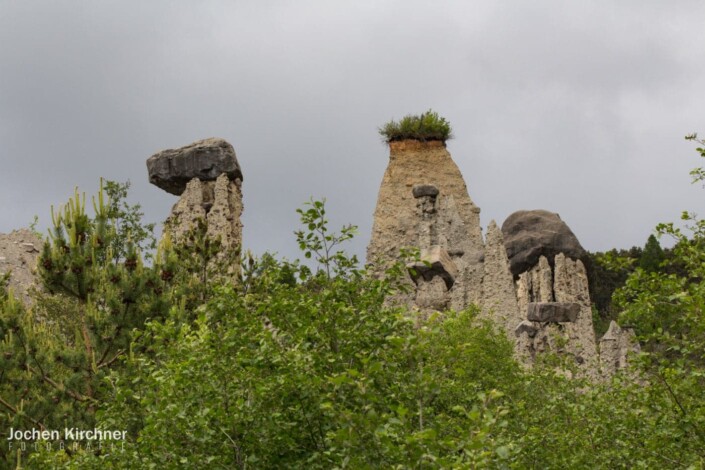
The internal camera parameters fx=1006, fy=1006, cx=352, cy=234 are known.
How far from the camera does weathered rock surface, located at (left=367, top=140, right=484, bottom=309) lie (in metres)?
56.1

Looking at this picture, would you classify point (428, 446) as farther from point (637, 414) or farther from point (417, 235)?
point (417, 235)

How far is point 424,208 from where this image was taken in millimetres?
56562

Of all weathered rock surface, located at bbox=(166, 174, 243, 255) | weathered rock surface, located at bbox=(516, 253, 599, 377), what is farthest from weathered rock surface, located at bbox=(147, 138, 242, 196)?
weathered rock surface, located at bbox=(516, 253, 599, 377)

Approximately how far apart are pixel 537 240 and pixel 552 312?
6.06m

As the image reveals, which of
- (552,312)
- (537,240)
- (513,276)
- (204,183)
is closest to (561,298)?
(552,312)

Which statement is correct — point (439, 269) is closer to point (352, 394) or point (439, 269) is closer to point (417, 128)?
point (417, 128)

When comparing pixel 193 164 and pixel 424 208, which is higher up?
pixel 424 208

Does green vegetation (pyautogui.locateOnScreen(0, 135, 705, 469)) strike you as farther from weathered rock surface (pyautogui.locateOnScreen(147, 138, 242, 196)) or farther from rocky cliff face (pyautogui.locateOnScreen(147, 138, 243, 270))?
weathered rock surface (pyautogui.locateOnScreen(147, 138, 242, 196))

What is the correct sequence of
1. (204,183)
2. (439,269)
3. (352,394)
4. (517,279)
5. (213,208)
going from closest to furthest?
(352,394)
(213,208)
(204,183)
(439,269)
(517,279)

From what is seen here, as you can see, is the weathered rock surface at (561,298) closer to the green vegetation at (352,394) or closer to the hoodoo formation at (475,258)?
the hoodoo formation at (475,258)

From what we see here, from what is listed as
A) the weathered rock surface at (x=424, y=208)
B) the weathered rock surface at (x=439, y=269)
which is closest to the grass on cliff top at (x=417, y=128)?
the weathered rock surface at (x=424, y=208)

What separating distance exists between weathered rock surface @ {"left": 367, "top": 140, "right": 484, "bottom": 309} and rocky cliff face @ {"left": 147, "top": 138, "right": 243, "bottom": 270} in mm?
15209

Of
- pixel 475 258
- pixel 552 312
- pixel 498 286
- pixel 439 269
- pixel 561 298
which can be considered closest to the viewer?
pixel 552 312

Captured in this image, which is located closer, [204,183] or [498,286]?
[204,183]
